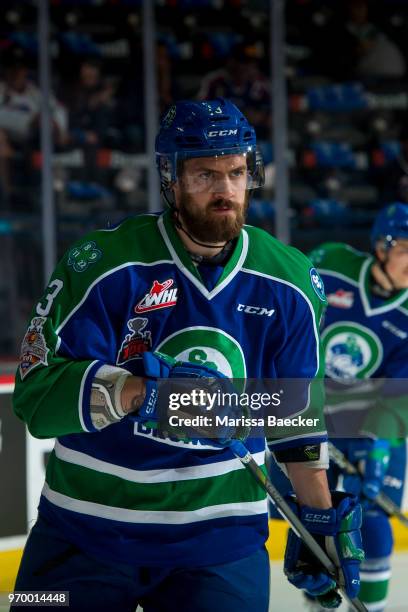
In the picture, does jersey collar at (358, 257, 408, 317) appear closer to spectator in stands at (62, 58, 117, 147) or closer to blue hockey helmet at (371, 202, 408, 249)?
blue hockey helmet at (371, 202, 408, 249)

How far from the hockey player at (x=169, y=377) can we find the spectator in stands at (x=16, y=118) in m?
3.42

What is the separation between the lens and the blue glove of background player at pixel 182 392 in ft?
4.87

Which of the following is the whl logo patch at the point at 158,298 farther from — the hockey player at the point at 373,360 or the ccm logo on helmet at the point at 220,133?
the hockey player at the point at 373,360

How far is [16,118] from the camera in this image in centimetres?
504

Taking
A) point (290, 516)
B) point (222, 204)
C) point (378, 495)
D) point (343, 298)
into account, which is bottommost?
point (378, 495)

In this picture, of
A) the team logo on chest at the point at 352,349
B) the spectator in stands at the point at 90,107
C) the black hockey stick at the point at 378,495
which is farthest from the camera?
the spectator in stands at the point at 90,107

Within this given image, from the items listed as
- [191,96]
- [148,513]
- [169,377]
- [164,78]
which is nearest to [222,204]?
[169,377]

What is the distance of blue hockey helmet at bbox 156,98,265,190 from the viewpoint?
169cm

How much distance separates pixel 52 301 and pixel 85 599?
1.39 ft

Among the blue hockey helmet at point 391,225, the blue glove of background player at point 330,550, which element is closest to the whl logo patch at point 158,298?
the blue glove of background player at point 330,550

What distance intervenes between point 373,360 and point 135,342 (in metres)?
1.45

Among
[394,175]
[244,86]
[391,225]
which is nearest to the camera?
[391,225]

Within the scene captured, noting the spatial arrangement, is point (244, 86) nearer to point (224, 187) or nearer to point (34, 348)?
point (224, 187)

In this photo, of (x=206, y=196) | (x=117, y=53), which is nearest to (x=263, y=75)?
(x=117, y=53)
